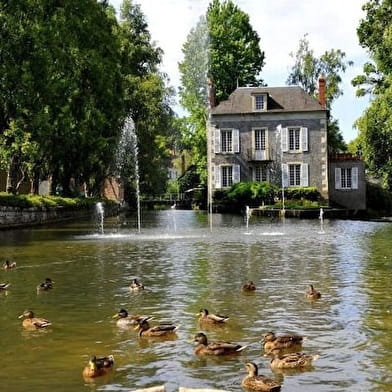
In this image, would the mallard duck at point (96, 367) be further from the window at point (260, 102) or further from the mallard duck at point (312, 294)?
the window at point (260, 102)

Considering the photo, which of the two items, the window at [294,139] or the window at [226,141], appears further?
the window at [226,141]

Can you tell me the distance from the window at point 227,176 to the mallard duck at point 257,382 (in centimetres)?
5346

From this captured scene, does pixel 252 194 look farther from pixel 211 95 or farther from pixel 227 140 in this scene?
pixel 211 95

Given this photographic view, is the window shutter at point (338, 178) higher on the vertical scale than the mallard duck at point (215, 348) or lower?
higher

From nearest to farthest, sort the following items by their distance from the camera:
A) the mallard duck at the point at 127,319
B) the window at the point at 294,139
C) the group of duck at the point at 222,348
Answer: the group of duck at the point at 222,348
the mallard duck at the point at 127,319
the window at the point at 294,139

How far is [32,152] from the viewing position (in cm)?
3525

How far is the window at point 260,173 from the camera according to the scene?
198ft

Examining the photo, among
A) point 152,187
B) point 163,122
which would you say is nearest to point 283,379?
point 163,122

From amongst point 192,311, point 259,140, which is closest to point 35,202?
point 259,140

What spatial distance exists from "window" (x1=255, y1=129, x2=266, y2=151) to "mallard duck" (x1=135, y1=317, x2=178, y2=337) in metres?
51.1

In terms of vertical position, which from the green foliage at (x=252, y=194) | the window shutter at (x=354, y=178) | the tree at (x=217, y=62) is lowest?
the green foliage at (x=252, y=194)

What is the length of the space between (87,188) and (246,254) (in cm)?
4308

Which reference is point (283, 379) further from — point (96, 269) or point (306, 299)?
point (96, 269)

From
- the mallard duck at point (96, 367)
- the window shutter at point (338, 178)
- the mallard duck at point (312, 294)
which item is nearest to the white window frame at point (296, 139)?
the window shutter at point (338, 178)
